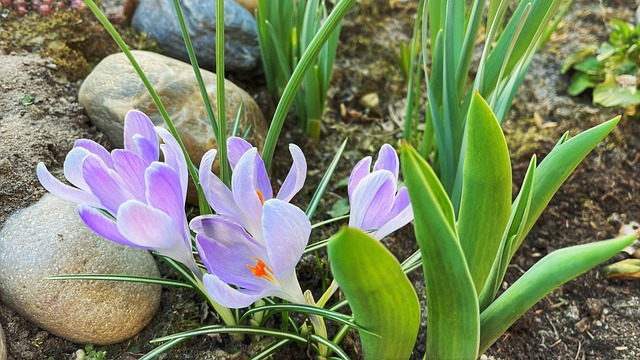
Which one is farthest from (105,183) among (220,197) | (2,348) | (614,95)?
(614,95)

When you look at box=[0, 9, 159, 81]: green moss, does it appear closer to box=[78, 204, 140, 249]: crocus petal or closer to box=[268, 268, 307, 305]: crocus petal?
box=[78, 204, 140, 249]: crocus petal

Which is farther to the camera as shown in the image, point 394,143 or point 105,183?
point 394,143

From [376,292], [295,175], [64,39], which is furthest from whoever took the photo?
[64,39]

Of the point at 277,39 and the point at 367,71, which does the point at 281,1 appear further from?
the point at 367,71

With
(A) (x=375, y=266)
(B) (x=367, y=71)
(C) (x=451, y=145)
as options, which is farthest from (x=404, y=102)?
(A) (x=375, y=266)

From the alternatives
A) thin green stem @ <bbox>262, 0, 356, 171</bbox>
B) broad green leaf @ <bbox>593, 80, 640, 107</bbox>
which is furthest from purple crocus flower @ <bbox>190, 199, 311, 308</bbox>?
broad green leaf @ <bbox>593, 80, 640, 107</bbox>

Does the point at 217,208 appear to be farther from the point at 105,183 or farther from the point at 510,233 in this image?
the point at 510,233
